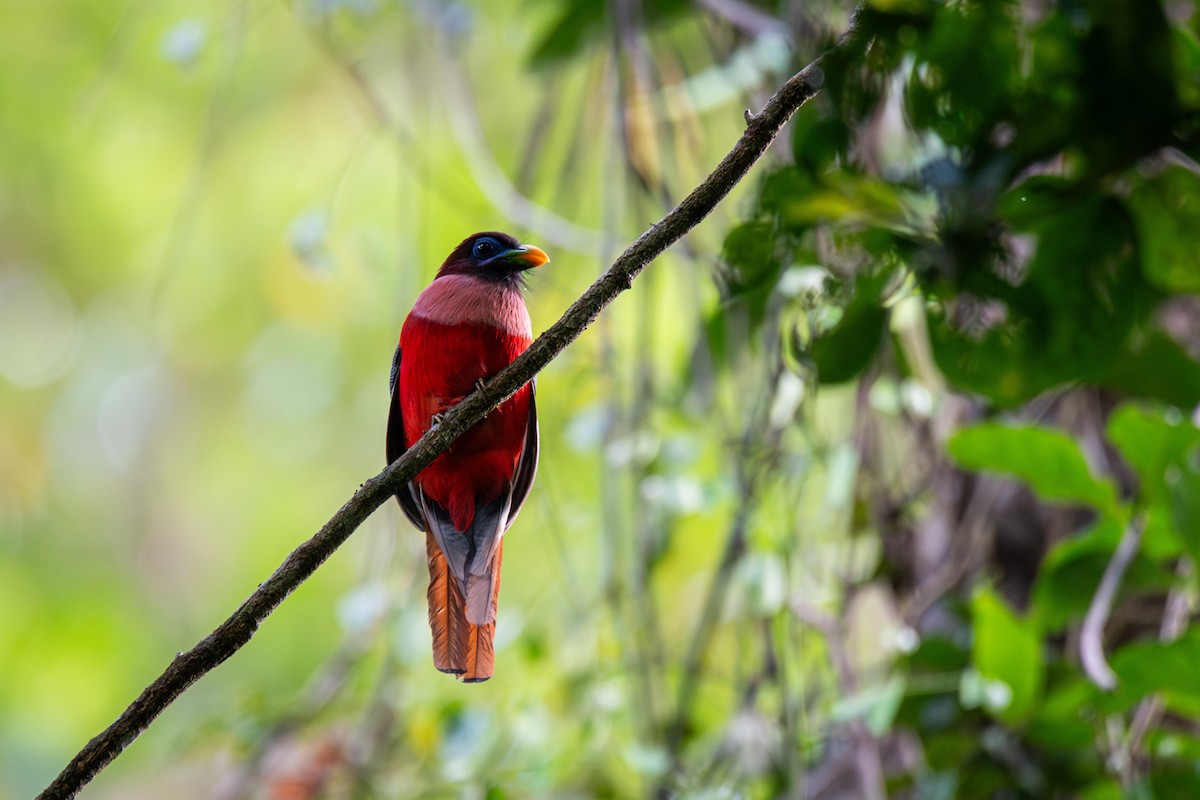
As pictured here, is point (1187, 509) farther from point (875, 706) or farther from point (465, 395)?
point (465, 395)

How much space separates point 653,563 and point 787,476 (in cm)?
39

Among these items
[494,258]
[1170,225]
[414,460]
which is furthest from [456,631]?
[1170,225]

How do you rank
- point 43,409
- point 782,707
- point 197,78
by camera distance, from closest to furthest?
point 782,707, point 197,78, point 43,409

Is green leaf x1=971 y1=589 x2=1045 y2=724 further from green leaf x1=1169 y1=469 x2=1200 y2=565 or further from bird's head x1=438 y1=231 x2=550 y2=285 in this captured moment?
bird's head x1=438 y1=231 x2=550 y2=285

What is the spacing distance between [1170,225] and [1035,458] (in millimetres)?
594

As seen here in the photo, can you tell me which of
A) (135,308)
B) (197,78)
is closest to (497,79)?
(197,78)

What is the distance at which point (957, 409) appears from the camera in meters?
2.77

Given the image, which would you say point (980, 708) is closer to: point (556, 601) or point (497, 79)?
point (556, 601)

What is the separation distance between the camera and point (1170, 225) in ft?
5.09

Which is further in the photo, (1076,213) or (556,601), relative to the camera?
(556,601)

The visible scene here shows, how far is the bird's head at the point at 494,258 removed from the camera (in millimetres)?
1595

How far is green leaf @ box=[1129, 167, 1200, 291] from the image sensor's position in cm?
151

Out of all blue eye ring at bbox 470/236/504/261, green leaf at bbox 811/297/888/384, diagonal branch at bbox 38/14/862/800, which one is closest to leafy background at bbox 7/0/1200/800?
green leaf at bbox 811/297/888/384

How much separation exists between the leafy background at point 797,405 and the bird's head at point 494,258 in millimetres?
307
